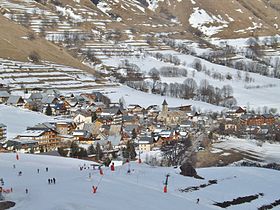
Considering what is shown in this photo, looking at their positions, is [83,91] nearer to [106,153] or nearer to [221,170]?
[106,153]

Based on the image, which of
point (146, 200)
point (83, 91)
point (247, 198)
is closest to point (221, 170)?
point (247, 198)

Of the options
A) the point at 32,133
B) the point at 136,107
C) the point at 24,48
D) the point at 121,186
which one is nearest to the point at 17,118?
the point at 32,133

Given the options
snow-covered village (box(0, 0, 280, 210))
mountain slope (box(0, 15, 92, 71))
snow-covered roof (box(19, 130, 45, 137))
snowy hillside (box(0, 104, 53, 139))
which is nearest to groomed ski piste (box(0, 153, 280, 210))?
snow-covered village (box(0, 0, 280, 210))

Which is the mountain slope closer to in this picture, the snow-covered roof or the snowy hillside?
the snowy hillside

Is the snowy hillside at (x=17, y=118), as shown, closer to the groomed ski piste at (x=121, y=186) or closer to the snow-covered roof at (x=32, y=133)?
the snow-covered roof at (x=32, y=133)

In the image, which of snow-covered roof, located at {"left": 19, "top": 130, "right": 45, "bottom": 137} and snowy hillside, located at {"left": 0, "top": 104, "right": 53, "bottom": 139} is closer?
snow-covered roof, located at {"left": 19, "top": 130, "right": 45, "bottom": 137}
